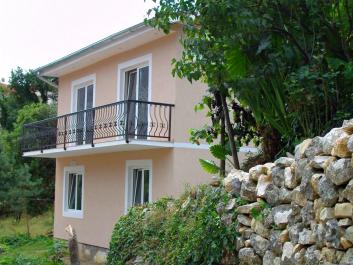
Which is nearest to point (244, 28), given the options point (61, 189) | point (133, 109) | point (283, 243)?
point (283, 243)

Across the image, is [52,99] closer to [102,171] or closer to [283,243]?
[102,171]

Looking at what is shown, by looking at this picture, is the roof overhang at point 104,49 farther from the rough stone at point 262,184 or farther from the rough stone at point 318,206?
the rough stone at point 318,206

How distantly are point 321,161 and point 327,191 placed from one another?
33 cm

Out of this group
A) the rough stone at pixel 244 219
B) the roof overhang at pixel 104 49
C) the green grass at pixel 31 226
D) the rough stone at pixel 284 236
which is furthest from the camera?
the green grass at pixel 31 226

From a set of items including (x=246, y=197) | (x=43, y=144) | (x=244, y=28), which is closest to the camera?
(x=246, y=197)

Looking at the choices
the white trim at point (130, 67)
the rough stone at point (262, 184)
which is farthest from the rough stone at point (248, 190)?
the white trim at point (130, 67)

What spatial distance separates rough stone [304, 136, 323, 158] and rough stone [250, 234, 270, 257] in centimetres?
128

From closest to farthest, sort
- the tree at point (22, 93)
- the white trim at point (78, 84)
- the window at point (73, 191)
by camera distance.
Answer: the white trim at point (78, 84)
the window at point (73, 191)
the tree at point (22, 93)

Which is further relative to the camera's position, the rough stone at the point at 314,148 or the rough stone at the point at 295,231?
the rough stone at the point at 295,231

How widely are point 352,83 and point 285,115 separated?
1146 mm

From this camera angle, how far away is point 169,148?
13812 millimetres

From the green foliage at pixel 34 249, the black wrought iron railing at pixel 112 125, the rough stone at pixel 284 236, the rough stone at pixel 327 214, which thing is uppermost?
the black wrought iron railing at pixel 112 125

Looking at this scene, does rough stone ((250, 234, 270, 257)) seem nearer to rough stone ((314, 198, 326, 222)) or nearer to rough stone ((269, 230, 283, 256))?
rough stone ((269, 230, 283, 256))

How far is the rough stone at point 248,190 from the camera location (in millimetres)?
6648
